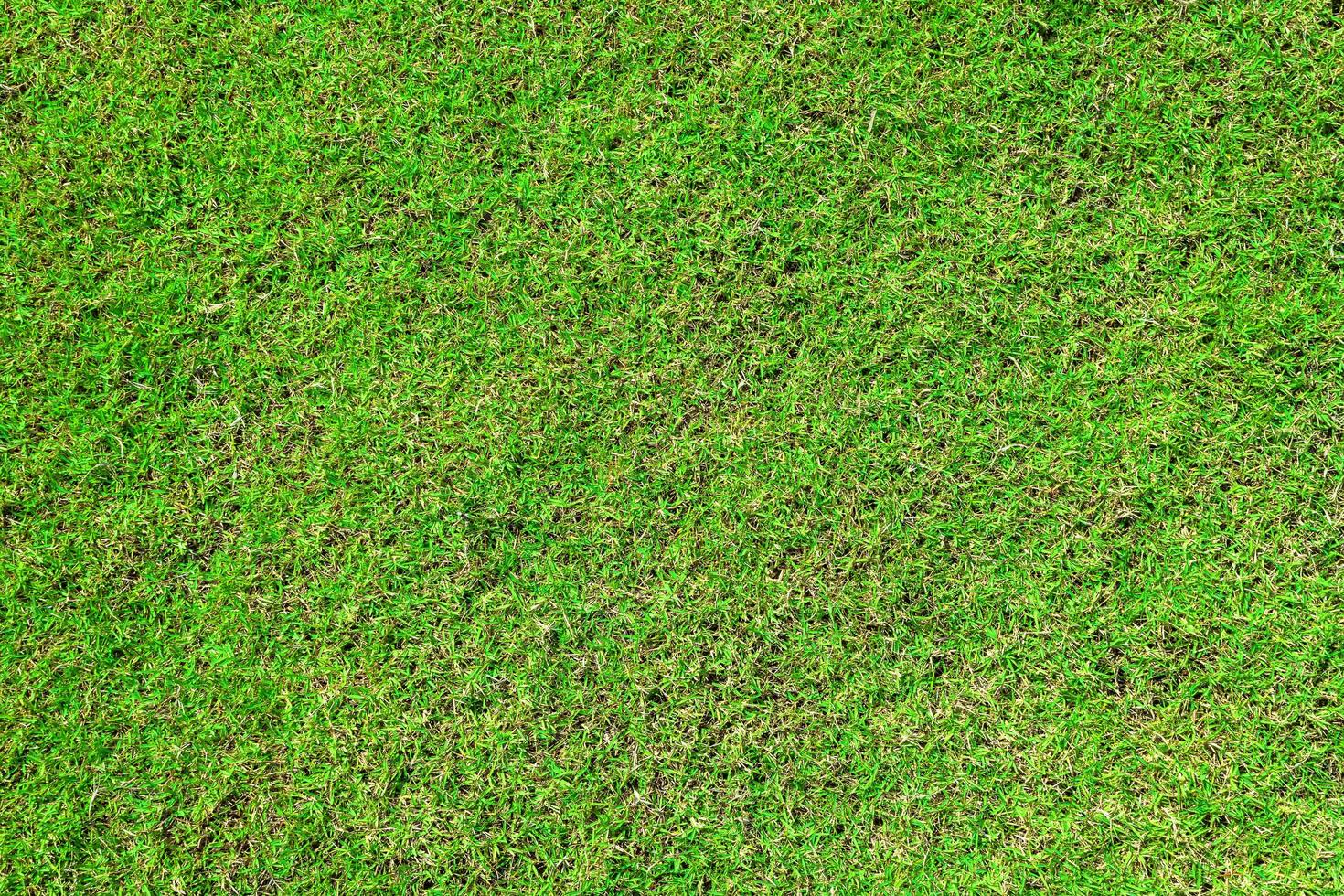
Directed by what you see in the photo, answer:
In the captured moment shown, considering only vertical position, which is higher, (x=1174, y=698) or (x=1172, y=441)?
(x=1172, y=441)

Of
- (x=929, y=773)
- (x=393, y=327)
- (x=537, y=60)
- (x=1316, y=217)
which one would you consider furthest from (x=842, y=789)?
(x=537, y=60)

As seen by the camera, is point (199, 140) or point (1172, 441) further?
point (199, 140)

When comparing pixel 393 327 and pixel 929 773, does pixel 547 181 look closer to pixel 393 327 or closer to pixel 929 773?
pixel 393 327

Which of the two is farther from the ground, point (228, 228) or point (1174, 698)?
point (228, 228)

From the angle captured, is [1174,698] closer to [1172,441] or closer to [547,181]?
[1172,441]

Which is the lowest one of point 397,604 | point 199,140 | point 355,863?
point 355,863

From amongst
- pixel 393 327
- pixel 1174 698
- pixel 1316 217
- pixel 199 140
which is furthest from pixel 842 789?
pixel 199 140
